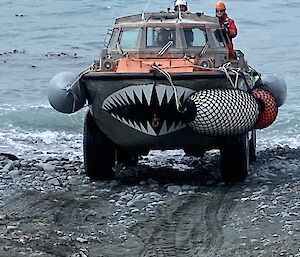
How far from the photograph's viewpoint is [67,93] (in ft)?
33.3

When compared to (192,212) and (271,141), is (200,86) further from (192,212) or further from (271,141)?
(271,141)

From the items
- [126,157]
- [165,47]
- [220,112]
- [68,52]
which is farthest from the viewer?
[68,52]

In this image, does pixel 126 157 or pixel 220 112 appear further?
pixel 126 157

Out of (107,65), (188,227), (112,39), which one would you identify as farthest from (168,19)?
Result: (188,227)

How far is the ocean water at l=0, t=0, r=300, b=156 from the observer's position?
1678 cm

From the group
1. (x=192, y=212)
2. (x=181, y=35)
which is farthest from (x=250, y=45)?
(x=192, y=212)

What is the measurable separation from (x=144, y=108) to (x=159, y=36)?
4.69 feet

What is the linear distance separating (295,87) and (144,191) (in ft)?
42.4

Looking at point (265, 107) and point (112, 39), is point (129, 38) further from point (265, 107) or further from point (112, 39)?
point (265, 107)

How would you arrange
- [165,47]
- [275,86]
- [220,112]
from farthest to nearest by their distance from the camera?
1. [275,86]
2. [165,47]
3. [220,112]

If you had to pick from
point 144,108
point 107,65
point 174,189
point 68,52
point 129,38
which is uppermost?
point 129,38

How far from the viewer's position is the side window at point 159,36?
36.0 feet

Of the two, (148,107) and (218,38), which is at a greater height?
(218,38)

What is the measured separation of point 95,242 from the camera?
7938 millimetres
